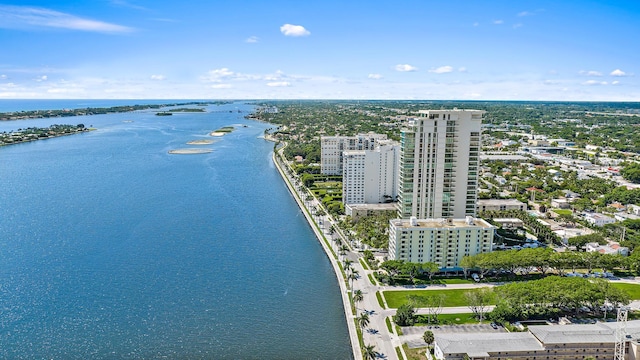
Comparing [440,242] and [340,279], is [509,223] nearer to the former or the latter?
[440,242]

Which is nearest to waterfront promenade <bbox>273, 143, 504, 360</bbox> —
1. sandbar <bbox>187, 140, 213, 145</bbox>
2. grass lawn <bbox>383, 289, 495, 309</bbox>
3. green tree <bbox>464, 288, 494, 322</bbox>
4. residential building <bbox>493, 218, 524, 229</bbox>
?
grass lawn <bbox>383, 289, 495, 309</bbox>

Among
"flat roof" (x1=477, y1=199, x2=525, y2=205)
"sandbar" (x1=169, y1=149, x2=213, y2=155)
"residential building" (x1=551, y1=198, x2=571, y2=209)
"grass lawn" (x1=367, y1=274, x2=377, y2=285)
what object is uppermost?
"sandbar" (x1=169, y1=149, x2=213, y2=155)

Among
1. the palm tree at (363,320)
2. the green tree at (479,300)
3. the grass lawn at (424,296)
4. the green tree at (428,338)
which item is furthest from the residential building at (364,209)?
A: the green tree at (428,338)

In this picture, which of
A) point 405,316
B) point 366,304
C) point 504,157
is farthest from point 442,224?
point 504,157

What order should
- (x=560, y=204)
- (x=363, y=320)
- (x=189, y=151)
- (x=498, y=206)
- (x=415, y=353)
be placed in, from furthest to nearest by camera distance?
(x=189, y=151)
(x=560, y=204)
(x=498, y=206)
(x=363, y=320)
(x=415, y=353)

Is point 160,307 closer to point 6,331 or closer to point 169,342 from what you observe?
point 169,342

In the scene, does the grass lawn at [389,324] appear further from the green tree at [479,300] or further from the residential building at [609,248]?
the residential building at [609,248]

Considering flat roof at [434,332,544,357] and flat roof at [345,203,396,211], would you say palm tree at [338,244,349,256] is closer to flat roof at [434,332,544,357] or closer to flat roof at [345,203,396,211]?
flat roof at [345,203,396,211]
